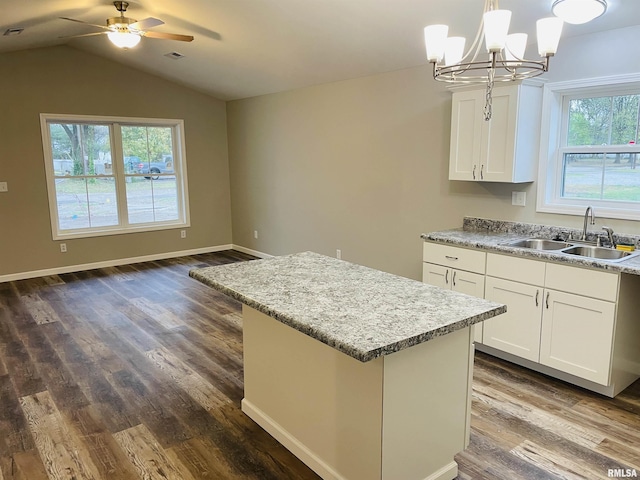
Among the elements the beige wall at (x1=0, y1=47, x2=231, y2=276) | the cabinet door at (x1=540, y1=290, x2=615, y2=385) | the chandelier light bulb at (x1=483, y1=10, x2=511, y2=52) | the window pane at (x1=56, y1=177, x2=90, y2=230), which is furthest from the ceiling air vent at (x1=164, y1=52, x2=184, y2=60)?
the cabinet door at (x1=540, y1=290, x2=615, y2=385)

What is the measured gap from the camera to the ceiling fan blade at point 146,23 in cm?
359

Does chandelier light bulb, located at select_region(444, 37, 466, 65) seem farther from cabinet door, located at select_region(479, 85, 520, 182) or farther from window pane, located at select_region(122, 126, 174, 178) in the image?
window pane, located at select_region(122, 126, 174, 178)

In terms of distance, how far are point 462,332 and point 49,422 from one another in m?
2.38

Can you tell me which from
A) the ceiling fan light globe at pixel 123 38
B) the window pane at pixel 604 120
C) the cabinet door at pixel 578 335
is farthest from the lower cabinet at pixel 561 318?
the ceiling fan light globe at pixel 123 38

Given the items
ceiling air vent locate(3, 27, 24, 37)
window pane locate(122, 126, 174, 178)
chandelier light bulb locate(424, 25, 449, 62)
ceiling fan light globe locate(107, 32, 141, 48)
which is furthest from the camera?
window pane locate(122, 126, 174, 178)

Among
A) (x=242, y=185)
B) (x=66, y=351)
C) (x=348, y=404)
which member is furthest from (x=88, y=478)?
(x=242, y=185)

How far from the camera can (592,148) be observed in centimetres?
336

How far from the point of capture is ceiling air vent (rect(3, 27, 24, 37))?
170 inches

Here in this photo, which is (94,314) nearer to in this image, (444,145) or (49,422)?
(49,422)

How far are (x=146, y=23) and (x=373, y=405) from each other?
11.1ft

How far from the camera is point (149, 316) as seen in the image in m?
4.47

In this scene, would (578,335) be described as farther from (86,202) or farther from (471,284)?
(86,202)

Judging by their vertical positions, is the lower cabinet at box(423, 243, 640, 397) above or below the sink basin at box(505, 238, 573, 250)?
below
